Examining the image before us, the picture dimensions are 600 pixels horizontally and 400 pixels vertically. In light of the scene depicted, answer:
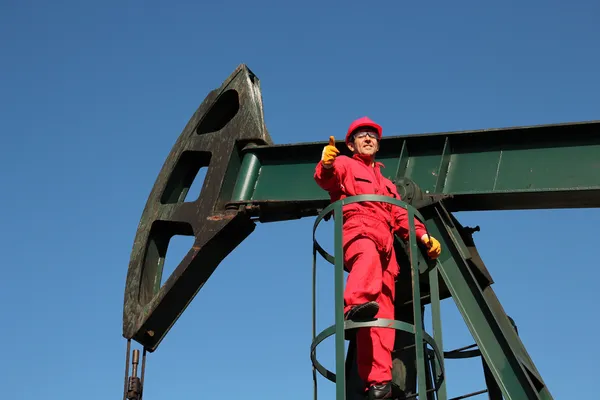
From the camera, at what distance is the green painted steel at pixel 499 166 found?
7574 millimetres

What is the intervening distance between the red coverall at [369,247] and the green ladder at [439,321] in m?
0.15

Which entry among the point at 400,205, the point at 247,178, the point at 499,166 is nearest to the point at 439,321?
the point at 400,205

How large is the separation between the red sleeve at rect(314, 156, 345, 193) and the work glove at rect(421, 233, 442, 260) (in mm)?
772

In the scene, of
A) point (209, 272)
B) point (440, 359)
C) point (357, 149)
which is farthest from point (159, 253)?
point (440, 359)

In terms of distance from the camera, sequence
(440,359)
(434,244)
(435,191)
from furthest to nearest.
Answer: (435,191) < (434,244) < (440,359)

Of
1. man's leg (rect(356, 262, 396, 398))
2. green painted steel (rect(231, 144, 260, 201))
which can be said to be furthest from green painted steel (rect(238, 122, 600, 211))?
man's leg (rect(356, 262, 396, 398))

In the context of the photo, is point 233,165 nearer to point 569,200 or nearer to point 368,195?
point 368,195

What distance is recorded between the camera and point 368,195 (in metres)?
6.61

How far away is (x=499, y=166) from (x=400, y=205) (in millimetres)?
1541

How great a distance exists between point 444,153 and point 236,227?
78.4 inches

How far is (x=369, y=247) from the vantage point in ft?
21.6

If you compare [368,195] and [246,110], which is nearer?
[368,195]

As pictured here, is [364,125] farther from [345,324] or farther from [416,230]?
[345,324]

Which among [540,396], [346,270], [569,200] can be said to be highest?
[569,200]
